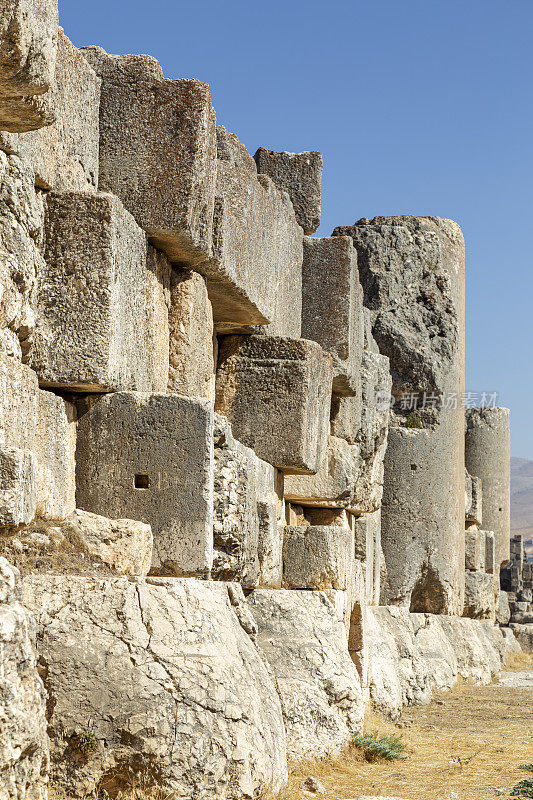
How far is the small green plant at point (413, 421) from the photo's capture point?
12.6m

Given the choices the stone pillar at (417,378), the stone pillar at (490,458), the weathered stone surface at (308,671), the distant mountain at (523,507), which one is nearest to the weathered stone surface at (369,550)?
the stone pillar at (417,378)

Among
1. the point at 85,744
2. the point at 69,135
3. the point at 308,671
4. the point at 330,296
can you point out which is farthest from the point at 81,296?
the point at 330,296

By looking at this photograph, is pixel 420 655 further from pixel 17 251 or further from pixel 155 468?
pixel 17 251

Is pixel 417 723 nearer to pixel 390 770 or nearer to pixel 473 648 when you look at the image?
pixel 390 770

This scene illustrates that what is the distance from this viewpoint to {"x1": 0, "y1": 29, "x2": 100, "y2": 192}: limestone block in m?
4.44

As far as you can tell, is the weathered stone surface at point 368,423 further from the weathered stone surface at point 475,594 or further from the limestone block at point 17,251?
the weathered stone surface at point 475,594

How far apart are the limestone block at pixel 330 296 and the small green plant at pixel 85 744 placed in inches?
170

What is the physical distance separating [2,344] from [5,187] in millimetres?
531

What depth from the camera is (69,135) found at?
4789 mm

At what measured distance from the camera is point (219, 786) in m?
4.09

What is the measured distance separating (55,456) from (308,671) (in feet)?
7.80

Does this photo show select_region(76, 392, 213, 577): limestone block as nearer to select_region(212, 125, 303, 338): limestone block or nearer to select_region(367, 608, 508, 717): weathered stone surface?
select_region(212, 125, 303, 338): limestone block

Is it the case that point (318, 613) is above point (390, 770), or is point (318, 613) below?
above

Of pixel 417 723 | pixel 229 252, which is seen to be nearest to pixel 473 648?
pixel 417 723
